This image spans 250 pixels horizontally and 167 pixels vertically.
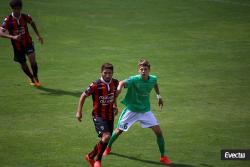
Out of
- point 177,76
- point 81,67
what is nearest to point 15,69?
point 81,67

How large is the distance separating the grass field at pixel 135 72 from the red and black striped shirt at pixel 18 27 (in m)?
1.31

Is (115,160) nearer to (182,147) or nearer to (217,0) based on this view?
(182,147)

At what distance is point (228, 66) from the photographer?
18.1 meters

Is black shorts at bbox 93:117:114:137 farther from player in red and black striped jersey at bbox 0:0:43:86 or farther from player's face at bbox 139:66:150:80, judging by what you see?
player in red and black striped jersey at bbox 0:0:43:86

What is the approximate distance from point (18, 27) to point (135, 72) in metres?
4.03

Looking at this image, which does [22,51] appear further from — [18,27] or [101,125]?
[101,125]

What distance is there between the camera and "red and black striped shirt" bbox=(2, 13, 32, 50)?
Answer: 15.7 meters

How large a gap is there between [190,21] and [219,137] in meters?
12.6

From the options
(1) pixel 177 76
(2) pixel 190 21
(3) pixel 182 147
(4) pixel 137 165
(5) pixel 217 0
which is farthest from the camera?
(5) pixel 217 0

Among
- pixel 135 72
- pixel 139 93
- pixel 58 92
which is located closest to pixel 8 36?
pixel 58 92

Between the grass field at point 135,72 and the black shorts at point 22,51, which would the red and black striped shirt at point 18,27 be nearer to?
the black shorts at point 22,51

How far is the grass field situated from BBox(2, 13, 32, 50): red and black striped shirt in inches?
51.5

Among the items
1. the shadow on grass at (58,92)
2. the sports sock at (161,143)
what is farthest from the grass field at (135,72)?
the sports sock at (161,143)

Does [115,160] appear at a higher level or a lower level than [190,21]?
lower
